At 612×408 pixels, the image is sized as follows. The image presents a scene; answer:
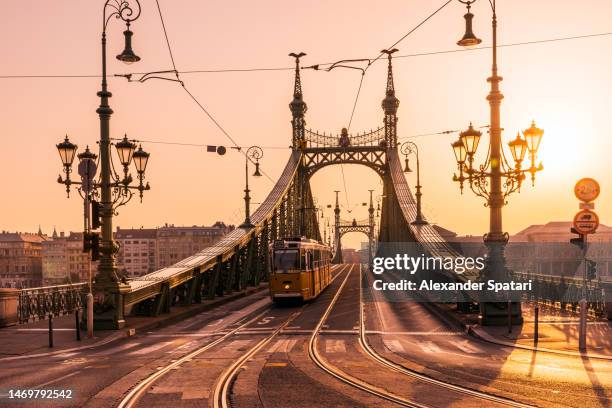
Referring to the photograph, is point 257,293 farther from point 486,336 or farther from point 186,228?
point 186,228

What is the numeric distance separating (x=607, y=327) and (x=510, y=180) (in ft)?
15.1

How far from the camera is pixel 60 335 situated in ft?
58.1

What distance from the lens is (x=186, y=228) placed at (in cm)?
19938

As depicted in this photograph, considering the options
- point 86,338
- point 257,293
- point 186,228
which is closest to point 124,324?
point 86,338

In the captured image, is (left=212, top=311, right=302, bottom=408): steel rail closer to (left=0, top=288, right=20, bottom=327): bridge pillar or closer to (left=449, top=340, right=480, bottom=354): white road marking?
(left=449, top=340, right=480, bottom=354): white road marking

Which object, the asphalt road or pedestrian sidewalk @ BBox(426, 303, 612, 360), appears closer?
the asphalt road

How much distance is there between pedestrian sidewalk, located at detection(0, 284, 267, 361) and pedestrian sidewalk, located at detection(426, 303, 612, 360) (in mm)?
8900

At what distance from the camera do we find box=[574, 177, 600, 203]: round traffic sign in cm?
1411

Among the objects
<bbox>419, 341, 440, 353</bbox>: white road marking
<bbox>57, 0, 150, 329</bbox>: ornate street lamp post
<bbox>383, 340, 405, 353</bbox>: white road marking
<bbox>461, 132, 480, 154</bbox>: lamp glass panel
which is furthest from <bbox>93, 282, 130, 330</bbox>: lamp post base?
<bbox>461, 132, 480, 154</bbox>: lamp glass panel

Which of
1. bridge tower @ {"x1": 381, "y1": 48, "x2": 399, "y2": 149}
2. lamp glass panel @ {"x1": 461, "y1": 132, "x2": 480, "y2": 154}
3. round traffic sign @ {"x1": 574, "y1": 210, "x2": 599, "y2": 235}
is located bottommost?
round traffic sign @ {"x1": 574, "y1": 210, "x2": 599, "y2": 235}

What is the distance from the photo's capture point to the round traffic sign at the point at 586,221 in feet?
46.1

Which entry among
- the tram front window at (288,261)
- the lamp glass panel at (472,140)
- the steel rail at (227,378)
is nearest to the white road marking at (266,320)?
the steel rail at (227,378)

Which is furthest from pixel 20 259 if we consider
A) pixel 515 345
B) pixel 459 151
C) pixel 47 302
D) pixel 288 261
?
pixel 515 345

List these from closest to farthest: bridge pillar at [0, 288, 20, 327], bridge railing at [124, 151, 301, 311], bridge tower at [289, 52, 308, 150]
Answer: bridge pillar at [0, 288, 20, 327], bridge railing at [124, 151, 301, 311], bridge tower at [289, 52, 308, 150]
